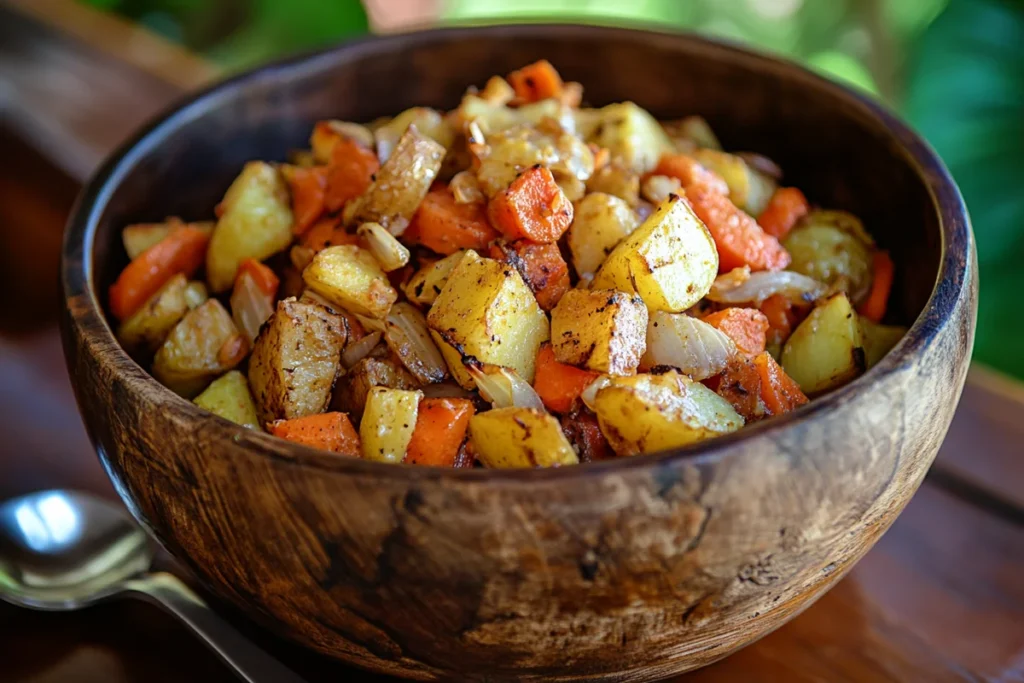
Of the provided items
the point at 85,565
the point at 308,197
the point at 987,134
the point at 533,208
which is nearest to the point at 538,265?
the point at 533,208

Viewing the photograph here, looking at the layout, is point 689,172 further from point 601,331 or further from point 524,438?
point 524,438

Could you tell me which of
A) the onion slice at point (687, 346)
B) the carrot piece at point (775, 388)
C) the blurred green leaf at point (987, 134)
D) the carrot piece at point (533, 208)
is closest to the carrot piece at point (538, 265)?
the carrot piece at point (533, 208)

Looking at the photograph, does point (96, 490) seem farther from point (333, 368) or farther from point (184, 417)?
point (184, 417)

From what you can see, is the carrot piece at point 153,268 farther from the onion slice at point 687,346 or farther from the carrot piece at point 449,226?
the onion slice at point 687,346

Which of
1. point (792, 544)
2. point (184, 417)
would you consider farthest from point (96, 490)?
point (792, 544)

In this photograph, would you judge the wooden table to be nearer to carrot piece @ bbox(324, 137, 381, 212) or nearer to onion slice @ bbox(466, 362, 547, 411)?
onion slice @ bbox(466, 362, 547, 411)

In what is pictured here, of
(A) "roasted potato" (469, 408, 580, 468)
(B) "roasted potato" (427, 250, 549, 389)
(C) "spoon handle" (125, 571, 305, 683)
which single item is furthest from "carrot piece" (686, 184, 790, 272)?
(C) "spoon handle" (125, 571, 305, 683)
